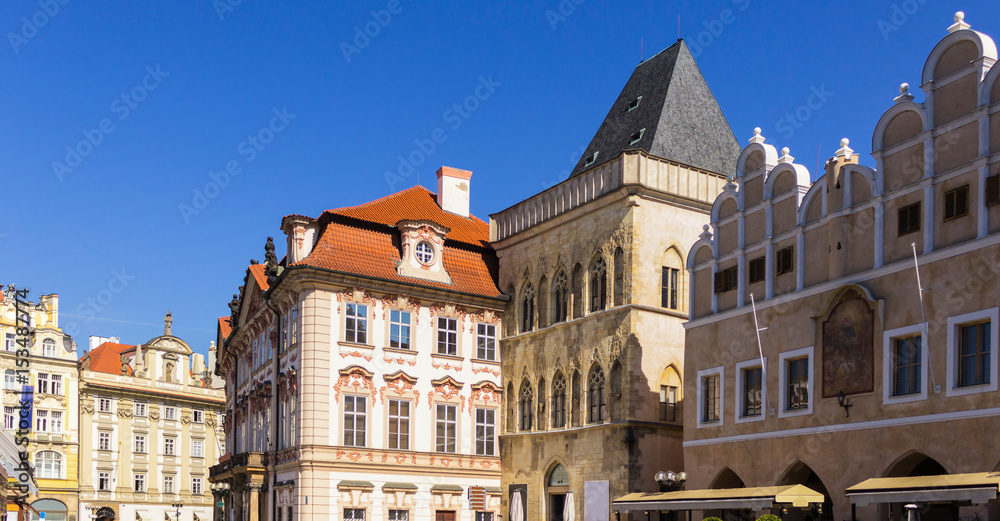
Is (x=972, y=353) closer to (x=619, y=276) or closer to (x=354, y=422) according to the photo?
(x=619, y=276)

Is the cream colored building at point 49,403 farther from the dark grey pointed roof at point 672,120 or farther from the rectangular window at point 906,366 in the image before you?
the rectangular window at point 906,366

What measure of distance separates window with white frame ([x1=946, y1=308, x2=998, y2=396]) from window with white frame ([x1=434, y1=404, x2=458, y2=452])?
21532 mm

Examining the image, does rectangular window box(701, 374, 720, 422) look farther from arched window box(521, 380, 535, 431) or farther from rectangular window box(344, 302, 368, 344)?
rectangular window box(344, 302, 368, 344)

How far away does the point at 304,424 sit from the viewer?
3697cm

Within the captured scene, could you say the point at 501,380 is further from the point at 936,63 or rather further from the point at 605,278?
the point at 936,63

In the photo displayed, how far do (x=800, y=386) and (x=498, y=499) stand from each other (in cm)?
1705

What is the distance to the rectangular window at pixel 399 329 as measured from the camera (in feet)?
129

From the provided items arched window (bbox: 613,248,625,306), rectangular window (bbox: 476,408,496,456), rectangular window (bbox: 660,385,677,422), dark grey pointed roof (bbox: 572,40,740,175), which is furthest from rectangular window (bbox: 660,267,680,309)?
rectangular window (bbox: 476,408,496,456)

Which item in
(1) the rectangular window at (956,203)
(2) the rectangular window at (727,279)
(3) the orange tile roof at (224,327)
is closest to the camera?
(1) the rectangular window at (956,203)

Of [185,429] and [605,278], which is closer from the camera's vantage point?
[605,278]

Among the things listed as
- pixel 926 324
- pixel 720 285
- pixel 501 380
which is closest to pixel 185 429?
pixel 501 380

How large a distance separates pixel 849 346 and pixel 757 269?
4191mm

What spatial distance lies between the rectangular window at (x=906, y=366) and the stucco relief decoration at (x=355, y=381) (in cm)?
2020

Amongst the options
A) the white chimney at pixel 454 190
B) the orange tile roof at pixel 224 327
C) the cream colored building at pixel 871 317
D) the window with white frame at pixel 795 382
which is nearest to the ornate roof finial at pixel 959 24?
the cream colored building at pixel 871 317
